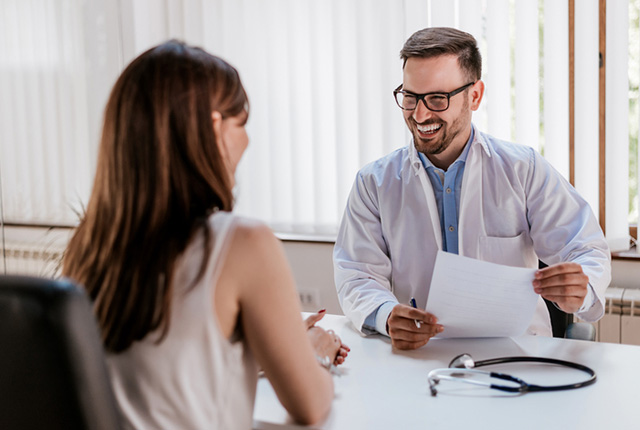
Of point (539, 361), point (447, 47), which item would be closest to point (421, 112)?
point (447, 47)

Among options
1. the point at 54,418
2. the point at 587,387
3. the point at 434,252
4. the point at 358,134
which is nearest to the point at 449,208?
the point at 434,252

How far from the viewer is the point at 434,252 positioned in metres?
2.03

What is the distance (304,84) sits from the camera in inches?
130

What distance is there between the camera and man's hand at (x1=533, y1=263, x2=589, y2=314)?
4.94 ft

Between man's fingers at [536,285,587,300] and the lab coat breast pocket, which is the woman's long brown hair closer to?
man's fingers at [536,285,587,300]

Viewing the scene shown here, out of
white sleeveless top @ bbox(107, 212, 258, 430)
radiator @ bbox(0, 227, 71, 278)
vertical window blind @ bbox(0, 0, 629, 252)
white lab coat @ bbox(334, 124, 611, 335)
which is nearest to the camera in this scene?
white sleeveless top @ bbox(107, 212, 258, 430)

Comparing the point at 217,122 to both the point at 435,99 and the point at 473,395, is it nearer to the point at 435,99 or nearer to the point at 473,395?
the point at 473,395

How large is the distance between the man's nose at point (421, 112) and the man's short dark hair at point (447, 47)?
5.5 inches

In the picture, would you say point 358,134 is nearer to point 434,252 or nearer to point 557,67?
Answer: point 557,67

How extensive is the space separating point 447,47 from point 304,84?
4.44 feet

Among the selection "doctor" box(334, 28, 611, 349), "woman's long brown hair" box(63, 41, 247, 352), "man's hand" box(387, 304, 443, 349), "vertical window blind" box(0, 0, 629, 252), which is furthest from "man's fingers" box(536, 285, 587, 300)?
"vertical window blind" box(0, 0, 629, 252)

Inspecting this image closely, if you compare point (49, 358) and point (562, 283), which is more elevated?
point (49, 358)

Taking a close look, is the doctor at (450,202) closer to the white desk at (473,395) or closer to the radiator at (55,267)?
the white desk at (473,395)

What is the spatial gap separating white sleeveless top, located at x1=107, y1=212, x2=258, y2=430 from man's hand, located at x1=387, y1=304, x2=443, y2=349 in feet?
2.11
